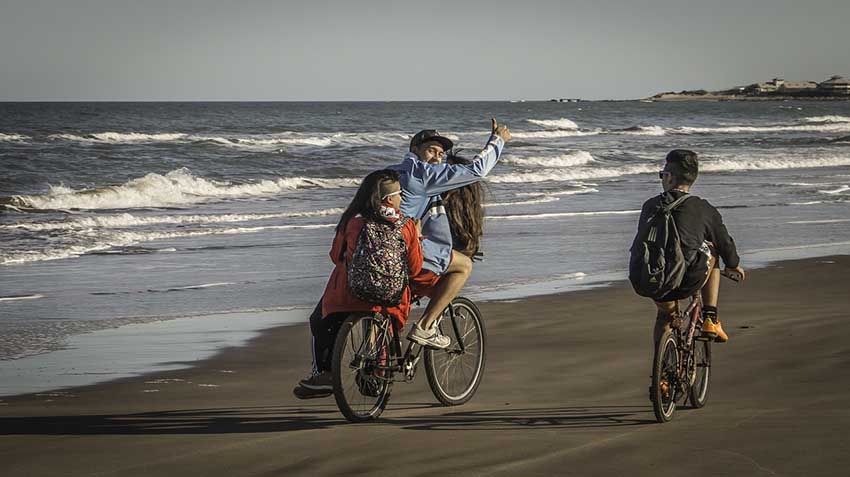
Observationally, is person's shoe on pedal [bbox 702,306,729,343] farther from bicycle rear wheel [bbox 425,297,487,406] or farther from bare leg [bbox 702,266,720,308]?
bicycle rear wheel [bbox 425,297,487,406]

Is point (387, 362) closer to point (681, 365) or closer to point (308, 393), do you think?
point (308, 393)

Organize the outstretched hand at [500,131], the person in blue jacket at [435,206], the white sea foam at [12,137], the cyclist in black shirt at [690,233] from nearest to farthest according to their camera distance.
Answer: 1. the cyclist in black shirt at [690,233]
2. the person in blue jacket at [435,206]
3. the outstretched hand at [500,131]
4. the white sea foam at [12,137]

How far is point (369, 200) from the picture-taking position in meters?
5.59

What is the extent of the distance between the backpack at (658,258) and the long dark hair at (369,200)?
1.31 m

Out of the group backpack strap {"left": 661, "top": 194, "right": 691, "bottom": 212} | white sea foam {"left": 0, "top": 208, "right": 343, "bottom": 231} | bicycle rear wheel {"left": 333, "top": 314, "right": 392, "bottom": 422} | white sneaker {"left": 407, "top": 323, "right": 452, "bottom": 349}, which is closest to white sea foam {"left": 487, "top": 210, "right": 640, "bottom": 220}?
white sea foam {"left": 0, "top": 208, "right": 343, "bottom": 231}

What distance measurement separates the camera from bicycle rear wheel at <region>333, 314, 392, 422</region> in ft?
18.1

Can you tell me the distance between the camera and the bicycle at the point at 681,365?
5391 millimetres

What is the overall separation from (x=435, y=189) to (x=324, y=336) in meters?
0.99

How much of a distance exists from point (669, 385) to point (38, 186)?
81.1ft

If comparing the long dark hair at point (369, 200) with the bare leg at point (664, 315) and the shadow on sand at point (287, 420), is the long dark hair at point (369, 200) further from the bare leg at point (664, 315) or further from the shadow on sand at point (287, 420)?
the bare leg at point (664, 315)

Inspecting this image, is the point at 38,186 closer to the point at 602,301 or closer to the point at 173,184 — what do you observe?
the point at 173,184

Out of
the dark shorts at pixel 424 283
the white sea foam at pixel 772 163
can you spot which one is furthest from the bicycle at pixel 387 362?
the white sea foam at pixel 772 163

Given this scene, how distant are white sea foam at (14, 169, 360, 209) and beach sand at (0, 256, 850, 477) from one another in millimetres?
16485

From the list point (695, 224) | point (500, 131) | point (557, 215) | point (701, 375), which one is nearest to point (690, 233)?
point (695, 224)
